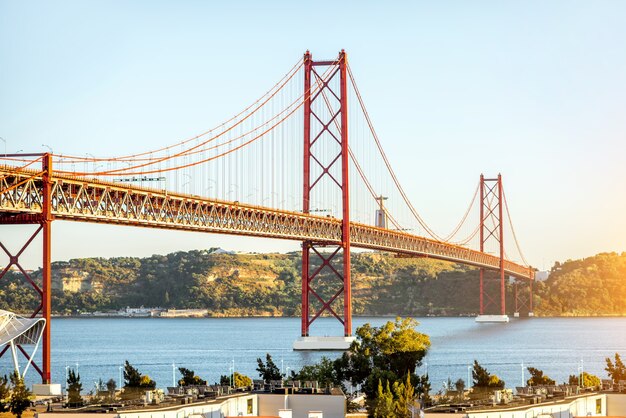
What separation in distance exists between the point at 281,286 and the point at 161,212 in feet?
438

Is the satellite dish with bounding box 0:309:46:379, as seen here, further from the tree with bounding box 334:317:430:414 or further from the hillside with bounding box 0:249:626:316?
the hillside with bounding box 0:249:626:316

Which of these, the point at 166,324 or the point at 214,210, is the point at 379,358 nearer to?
the point at 214,210

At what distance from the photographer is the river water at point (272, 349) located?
75.1 meters

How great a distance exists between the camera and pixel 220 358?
88.3 meters

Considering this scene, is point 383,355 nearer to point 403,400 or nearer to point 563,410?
point 403,400

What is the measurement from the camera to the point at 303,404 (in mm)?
38812

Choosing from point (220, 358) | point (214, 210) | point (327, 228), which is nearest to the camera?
point (214, 210)

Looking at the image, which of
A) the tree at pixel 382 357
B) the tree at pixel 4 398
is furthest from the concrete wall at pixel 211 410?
the tree at pixel 382 357

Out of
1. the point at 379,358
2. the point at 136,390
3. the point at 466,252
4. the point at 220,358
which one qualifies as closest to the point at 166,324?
the point at 466,252

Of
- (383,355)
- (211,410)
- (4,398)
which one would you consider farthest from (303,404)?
(383,355)

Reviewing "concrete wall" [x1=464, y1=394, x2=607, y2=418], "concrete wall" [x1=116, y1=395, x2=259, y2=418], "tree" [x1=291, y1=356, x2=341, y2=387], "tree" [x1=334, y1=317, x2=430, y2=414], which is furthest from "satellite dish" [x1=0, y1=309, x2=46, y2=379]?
"concrete wall" [x1=464, y1=394, x2=607, y2=418]

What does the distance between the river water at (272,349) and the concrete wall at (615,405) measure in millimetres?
19355

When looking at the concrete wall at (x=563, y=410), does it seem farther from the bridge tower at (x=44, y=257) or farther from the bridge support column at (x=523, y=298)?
the bridge support column at (x=523, y=298)

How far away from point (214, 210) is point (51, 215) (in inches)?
637
